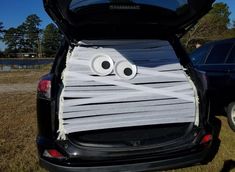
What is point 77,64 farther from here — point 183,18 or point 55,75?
point 183,18

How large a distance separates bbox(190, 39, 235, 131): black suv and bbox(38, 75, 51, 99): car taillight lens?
3.30 m

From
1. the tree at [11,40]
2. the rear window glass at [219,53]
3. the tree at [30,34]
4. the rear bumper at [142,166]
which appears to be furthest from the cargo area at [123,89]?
the tree at [11,40]

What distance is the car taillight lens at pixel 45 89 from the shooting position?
3.45 metres

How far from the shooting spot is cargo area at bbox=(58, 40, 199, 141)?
3.41 metres

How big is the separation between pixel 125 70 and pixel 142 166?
0.92m

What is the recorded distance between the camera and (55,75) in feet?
11.6

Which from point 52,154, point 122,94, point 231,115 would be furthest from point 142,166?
point 231,115

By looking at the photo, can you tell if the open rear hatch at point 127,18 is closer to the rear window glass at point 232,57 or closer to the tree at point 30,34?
the rear window glass at point 232,57

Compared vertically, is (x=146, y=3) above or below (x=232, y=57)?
above

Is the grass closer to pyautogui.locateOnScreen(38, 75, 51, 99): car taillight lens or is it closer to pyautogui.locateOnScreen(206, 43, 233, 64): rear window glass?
pyautogui.locateOnScreen(206, 43, 233, 64): rear window glass

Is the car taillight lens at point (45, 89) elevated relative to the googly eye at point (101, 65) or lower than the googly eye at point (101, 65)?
lower

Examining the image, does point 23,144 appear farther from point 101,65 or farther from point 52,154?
point 101,65

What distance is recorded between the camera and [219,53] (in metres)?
6.82

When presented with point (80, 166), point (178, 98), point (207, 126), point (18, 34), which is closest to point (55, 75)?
point (80, 166)
